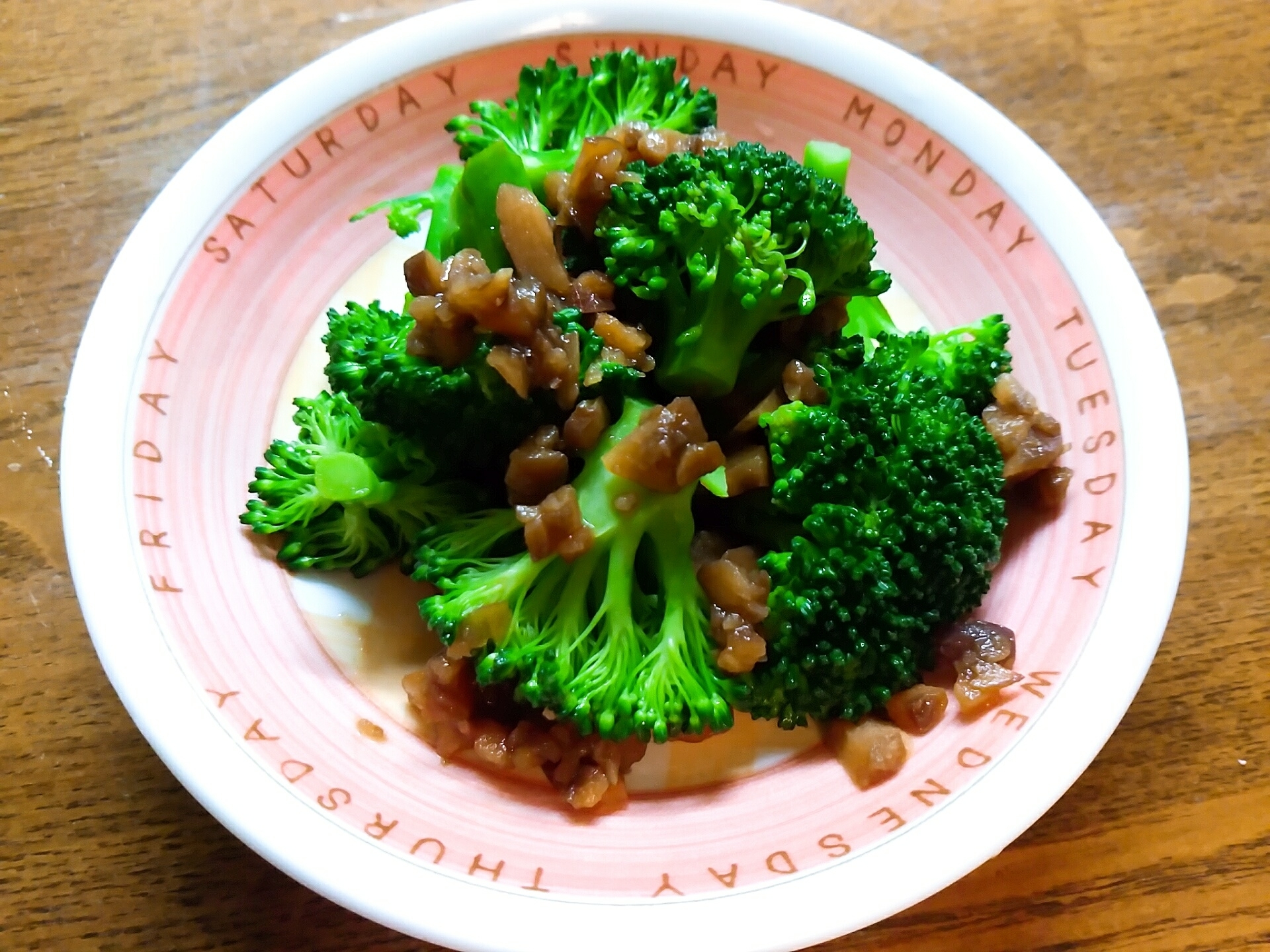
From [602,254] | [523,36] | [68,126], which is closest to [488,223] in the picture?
[602,254]

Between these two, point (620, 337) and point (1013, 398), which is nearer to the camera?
point (620, 337)

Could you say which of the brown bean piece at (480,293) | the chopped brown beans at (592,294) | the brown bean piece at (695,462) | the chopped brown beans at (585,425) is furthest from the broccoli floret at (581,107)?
the brown bean piece at (695,462)

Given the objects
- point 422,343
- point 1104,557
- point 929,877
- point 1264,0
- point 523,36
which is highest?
point 1264,0

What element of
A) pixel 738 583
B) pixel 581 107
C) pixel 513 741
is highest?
pixel 581 107

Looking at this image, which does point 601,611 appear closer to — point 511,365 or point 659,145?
point 511,365

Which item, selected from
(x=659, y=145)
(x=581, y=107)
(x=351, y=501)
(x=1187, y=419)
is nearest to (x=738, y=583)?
(x=351, y=501)

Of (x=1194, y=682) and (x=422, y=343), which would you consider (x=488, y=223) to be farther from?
(x=1194, y=682)

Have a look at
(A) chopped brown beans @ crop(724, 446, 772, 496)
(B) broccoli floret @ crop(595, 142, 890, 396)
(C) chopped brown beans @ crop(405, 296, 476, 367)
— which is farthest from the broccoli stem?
(C) chopped brown beans @ crop(405, 296, 476, 367)

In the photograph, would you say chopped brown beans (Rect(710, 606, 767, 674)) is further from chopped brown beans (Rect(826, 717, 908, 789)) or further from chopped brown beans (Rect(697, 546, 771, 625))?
chopped brown beans (Rect(826, 717, 908, 789))
